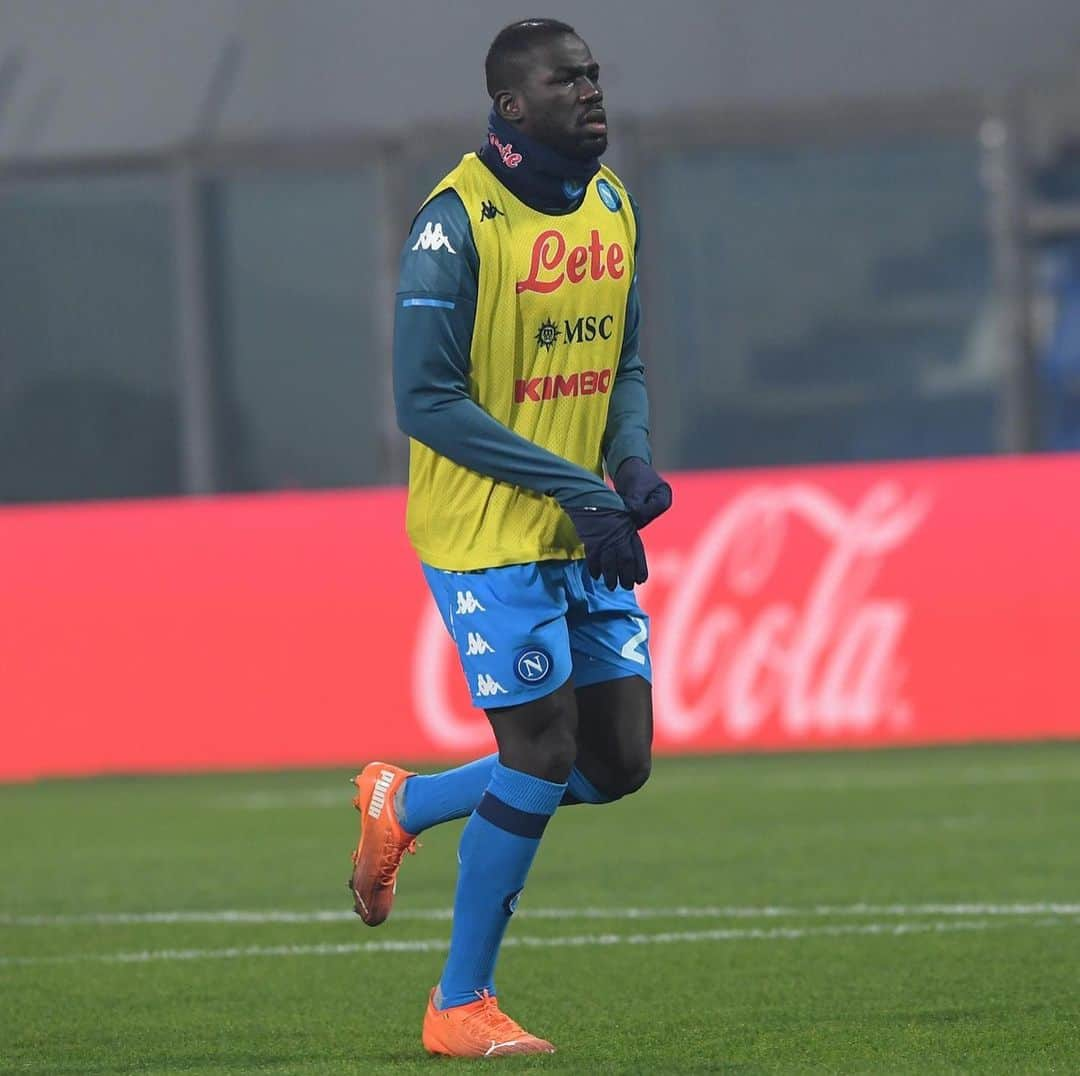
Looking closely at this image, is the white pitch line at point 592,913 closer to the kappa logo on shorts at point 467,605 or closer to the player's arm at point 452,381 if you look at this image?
the kappa logo on shorts at point 467,605

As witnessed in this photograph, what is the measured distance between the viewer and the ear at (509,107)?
18.5 ft

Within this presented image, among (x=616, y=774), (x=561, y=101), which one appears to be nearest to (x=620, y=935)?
(x=616, y=774)

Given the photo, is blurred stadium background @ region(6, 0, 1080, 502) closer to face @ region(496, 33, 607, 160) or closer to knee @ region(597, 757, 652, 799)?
knee @ region(597, 757, 652, 799)

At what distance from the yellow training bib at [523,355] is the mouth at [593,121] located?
0.20 m

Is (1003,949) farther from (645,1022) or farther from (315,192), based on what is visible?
(315,192)

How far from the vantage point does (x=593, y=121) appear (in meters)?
5.61

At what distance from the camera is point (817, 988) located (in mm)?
6418

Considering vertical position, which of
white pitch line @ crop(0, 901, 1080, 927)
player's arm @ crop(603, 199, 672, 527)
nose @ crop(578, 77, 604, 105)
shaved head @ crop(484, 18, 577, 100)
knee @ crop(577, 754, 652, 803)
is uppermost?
shaved head @ crop(484, 18, 577, 100)

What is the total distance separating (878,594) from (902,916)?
5.68 metres

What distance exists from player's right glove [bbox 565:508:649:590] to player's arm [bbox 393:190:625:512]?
0.08 feet

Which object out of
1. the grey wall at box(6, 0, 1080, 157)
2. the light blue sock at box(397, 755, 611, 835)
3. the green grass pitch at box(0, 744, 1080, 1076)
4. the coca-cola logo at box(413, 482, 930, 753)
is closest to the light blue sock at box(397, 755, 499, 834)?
the light blue sock at box(397, 755, 611, 835)

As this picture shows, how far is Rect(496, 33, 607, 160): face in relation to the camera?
5.60 meters

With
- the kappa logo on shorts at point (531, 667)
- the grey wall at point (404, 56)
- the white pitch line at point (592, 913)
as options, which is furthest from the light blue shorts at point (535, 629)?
the grey wall at point (404, 56)

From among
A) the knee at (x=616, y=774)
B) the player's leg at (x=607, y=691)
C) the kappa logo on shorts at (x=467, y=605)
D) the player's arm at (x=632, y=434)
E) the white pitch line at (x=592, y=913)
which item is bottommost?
the white pitch line at (x=592, y=913)
